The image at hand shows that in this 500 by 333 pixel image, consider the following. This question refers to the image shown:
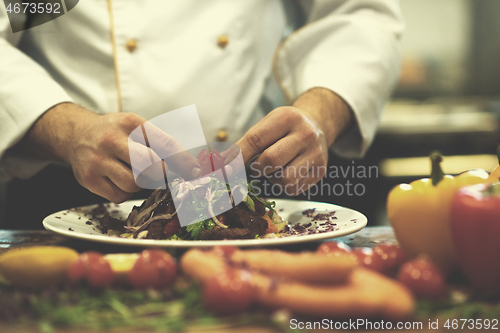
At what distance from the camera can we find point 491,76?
6.14m

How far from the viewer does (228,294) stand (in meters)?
0.76

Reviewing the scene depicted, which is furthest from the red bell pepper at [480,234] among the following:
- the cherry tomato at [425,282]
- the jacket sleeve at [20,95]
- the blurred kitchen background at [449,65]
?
the blurred kitchen background at [449,65]

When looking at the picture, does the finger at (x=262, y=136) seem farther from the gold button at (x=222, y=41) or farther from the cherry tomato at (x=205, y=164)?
the gold button at (x=222, y=41)

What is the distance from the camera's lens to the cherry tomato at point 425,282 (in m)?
0.84

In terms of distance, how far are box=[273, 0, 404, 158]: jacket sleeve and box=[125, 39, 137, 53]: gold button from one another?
2.35ft

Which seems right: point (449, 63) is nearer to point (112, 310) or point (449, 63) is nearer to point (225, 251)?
point (225, 251)

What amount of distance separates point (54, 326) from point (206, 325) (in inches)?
10.7

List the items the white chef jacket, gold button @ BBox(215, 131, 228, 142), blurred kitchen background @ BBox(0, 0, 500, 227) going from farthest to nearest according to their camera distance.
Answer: blurred kitchen background @ BBox(0, 0, 500, 227), gold button @ BBox(215, 131, 228, 142), the white chef jacket

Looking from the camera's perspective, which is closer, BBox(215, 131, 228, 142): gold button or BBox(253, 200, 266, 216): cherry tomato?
Result: BBox(253, 200, 266, 216): cherry tomato

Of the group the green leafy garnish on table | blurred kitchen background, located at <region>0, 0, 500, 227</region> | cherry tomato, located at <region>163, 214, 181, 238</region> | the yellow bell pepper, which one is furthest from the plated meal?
blurred kitchen background, located at <region>0, 0, 500, 227</region>

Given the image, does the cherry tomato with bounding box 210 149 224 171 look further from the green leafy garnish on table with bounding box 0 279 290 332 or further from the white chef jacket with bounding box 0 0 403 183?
the green leafy garnish on table with bounding box 0 279 290 332

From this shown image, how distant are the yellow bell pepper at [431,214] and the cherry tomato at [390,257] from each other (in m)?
0.08

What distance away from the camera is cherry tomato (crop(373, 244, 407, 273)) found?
3.35ft

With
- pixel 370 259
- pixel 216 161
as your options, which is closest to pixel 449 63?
pixel 216 161
